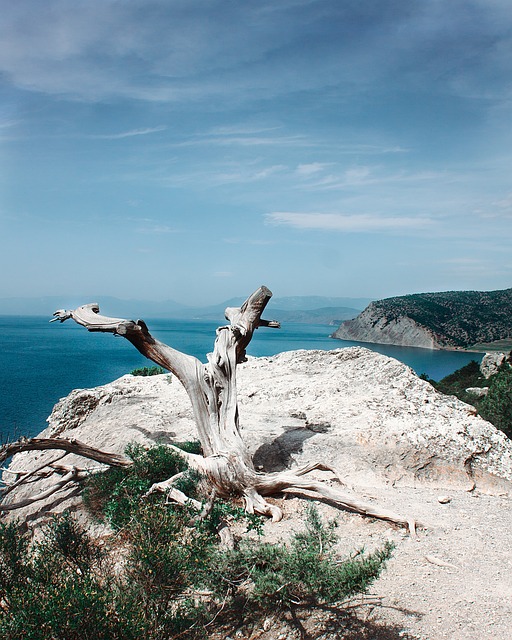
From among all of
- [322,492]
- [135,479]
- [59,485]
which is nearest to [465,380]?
[322,492]

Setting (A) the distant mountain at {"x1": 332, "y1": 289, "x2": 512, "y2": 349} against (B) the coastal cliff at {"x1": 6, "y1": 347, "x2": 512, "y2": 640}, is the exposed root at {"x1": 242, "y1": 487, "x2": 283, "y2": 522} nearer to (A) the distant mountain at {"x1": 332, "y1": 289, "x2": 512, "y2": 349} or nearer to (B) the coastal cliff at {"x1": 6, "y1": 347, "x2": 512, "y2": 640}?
(B) the coastal cliff at {"x1": 6, "y1": 347, "x2": 512, "y2": 640}

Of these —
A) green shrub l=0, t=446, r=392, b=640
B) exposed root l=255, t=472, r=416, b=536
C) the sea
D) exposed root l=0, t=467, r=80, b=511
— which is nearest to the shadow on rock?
exposed root l=255, t=472, r=416, b=536

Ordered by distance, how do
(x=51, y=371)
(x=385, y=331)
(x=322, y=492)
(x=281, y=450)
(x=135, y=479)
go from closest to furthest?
(x=322, y=492) < (x=135, y=479) < (x=281, y=450) < (x=51, y=371) < (x=385, y=331)

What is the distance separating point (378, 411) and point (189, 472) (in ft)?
15.4

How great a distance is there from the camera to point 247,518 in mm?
7219

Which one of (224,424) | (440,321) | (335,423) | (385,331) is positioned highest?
(440,321)

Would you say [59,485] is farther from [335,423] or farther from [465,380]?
[465,380]

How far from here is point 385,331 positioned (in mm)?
94375

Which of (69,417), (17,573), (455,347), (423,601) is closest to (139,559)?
(17,573)

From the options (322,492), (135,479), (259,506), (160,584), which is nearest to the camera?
(160,584)

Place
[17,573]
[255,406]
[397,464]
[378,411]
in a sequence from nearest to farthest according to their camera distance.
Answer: [17,573] < [397,464] < [378,411] < [255,406]

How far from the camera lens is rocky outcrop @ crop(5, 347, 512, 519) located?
9.17 metres

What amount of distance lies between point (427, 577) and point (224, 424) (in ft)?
14.3

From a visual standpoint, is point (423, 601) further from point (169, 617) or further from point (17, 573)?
point (17, 573)
